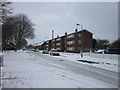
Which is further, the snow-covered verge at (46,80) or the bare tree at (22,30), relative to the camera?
the bare tree at (22,30)

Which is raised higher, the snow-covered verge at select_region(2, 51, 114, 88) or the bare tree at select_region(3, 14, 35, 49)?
the bare tree at select_region(3, 14, 35, 49)

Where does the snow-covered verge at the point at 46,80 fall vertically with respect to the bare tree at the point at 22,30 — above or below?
below

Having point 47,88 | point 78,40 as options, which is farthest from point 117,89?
point 78,40

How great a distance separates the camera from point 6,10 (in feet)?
74.6

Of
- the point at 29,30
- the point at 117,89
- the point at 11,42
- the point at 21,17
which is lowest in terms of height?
the point at 117,89

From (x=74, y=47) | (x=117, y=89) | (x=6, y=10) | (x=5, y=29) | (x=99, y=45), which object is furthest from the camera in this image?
(x=99, y=45)

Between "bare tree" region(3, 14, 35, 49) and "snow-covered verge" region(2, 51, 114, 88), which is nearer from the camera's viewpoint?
"snow-covered verge" region(2, 51, 114, 88)

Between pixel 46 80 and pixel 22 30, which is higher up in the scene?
pixel 22 30

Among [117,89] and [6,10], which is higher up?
[6,10]

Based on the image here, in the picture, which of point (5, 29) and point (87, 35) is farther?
point (87, 35)

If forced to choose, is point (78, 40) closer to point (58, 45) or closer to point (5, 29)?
point (58, 45)

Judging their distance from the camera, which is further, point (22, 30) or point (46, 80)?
point (22, 30)

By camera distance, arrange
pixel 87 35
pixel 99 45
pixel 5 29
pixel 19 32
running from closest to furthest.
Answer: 1. pixel 5 29
2. pixel 19 32
3. pixel 87 35
4. pixel 99 45

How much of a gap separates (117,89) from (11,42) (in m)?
62.4
